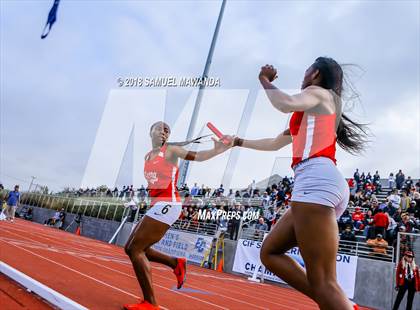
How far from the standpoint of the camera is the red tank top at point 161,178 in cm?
392

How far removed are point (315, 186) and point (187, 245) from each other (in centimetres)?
1527

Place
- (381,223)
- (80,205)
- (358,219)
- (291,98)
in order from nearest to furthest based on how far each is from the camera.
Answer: (291,98) → (381,223) → (358,219) → (80,205)

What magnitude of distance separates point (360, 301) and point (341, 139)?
416 inches

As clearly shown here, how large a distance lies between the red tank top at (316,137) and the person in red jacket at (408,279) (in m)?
9.08

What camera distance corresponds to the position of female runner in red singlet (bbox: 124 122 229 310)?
3.56m

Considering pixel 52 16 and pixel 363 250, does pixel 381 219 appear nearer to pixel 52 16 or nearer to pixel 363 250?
pixel 363 250

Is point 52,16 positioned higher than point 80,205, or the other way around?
point 52,16

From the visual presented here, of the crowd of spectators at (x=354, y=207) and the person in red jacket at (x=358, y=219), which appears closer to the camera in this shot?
the crowd of spectators at (x=354, y=207)

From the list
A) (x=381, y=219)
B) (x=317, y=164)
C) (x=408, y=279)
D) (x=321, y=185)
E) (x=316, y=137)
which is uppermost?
(x=381, y=219)

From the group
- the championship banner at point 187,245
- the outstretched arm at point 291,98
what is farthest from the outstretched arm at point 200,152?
the championship banner at point 187,245

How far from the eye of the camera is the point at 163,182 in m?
3.95

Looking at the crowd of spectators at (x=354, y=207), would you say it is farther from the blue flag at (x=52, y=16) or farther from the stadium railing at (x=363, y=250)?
the blue flag at (x=52, y=16)

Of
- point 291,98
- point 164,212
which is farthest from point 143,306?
point 291,98

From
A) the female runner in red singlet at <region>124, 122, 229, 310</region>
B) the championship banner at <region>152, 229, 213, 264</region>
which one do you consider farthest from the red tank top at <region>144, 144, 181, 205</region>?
the championship banner at <region>152, 229, 213, 264</region>
